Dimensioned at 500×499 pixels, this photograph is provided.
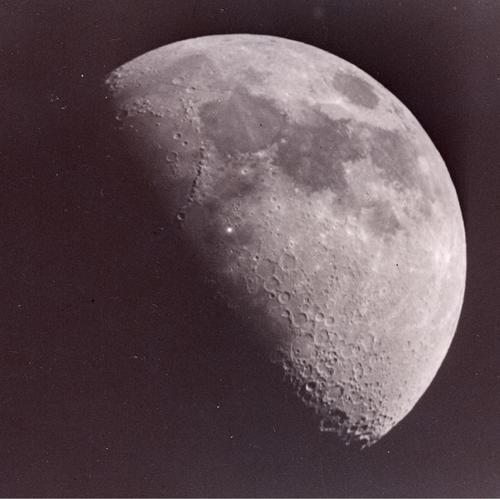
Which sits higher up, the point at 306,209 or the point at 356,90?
the point at 356,90

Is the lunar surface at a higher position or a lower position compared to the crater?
lower

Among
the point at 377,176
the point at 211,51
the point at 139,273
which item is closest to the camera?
the point at 139,273

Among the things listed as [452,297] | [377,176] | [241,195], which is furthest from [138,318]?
[452,297]

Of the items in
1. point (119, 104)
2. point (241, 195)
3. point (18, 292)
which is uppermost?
point (119, 104)

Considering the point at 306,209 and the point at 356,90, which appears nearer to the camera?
the point at 306,209

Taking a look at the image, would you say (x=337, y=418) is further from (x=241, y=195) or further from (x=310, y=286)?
(x=241, y=195)

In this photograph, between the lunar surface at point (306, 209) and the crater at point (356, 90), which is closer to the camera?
the lunar surface at point (306, 209)

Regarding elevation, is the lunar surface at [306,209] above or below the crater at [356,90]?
below

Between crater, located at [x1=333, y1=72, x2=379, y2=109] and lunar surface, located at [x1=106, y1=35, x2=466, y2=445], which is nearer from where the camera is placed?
lunar surface, located at [x1=106, y1=35, x2=466, y2=445]
